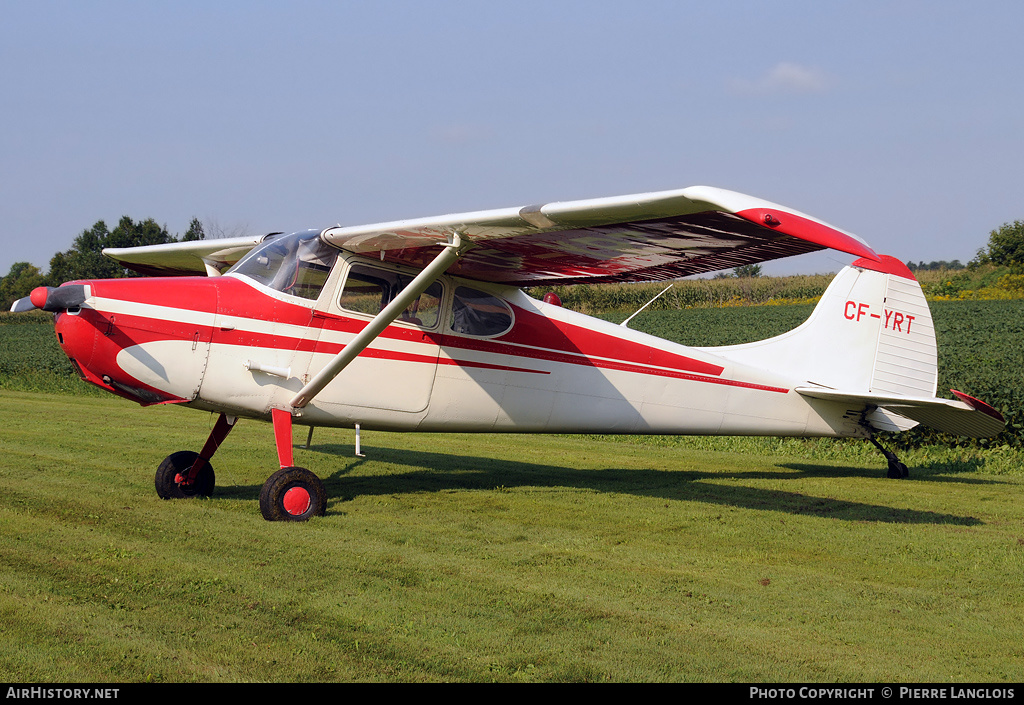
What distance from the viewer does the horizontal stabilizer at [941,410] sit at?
344 inches

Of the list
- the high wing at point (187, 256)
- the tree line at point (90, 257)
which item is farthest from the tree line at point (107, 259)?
the high wing at point (187, 256)

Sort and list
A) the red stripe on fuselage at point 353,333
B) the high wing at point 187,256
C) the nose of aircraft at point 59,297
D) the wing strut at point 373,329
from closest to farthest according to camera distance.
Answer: the nose of aircraft at point 59,297
the red stripe on fuselage at point 353,333
the wing strut at point 373,329
the high wing at point 187,256

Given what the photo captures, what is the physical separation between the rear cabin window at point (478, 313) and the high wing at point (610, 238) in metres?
0.19

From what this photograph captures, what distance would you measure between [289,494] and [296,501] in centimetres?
8

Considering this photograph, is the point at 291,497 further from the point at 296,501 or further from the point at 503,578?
the point at 503,578

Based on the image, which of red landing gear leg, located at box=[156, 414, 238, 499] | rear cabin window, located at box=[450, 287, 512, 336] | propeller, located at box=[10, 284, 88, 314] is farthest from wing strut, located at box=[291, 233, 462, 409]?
propeller, located at box=[10, 284, 88, 314]

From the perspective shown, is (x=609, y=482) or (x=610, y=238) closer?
(x=610, y=238)

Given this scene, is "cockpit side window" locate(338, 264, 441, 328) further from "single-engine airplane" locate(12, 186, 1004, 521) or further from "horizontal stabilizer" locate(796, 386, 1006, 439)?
"horizontal stabilizer" locate(796, 386, 1006, 439)

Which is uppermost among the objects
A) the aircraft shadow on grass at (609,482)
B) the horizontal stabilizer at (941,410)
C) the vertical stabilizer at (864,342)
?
the vertical stabilizer at (864,342)

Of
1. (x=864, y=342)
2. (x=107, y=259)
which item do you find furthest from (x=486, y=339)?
(x=107, y=259)

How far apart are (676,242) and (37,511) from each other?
555 centimetres

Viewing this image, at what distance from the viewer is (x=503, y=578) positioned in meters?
5.36

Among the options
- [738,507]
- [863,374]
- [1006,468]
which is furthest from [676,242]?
[1006,468]

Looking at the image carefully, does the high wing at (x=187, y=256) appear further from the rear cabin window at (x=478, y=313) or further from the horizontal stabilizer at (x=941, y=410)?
the horizontal stabilizer at (x=941, y=410)
